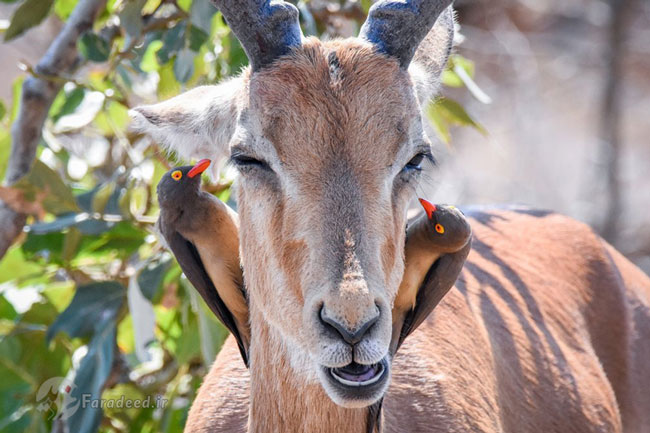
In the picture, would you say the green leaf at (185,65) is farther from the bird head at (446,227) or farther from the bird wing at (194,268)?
the bird head at (446,227)

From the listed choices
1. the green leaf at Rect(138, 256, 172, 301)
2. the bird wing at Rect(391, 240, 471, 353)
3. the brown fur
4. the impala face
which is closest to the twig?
the brown fur

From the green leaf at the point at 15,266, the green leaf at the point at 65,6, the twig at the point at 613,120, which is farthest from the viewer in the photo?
the twig at the point at 613,120

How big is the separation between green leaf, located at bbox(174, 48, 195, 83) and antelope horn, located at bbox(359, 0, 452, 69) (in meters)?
1.53

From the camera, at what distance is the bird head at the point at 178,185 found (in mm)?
2994

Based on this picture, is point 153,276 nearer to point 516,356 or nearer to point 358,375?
point 516,356

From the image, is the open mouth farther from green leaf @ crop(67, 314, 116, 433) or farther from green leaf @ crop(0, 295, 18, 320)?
green leaf @ crop(0, 295, 18, 320)

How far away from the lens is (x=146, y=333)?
164 inches

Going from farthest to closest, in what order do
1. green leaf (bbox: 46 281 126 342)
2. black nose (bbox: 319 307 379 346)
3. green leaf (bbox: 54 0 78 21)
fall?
green leaf (bbox: 54 0 78 21), green leaf (bbox: 46 281 126 342), black nose (bbox: 319 307 379 346)

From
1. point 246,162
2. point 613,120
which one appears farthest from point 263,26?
point 613,120

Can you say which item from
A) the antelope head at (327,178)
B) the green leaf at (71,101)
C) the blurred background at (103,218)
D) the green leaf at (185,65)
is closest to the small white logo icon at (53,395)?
the blurred background at (103,218)

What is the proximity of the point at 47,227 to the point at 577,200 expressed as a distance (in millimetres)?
8155

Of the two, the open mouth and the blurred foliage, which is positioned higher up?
the open mouth

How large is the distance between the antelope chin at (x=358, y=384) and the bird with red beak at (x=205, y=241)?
0.75 m

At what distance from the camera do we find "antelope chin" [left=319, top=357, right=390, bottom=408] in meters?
2.52
